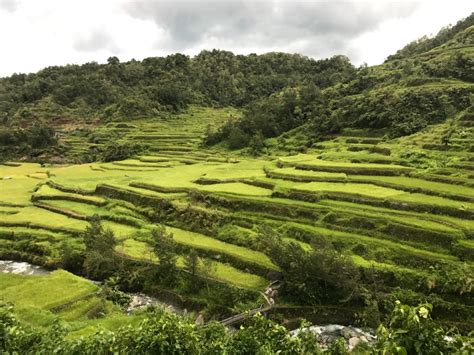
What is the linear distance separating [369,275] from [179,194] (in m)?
19.0

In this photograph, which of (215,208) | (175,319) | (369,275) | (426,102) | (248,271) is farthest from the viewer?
(426,102)

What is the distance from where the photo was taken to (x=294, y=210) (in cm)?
2845

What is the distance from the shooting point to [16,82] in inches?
4751

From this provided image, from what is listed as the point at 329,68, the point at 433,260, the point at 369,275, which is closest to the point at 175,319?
the point at 369,275

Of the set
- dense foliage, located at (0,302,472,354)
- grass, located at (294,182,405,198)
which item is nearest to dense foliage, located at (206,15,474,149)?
grass, located at (294,182,405,198)

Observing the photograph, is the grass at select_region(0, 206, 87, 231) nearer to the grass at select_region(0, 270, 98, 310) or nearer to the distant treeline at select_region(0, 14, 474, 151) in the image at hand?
the grass at select_region(0, 270, 98, 310)

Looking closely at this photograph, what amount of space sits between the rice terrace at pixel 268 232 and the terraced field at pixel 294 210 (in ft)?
0.40

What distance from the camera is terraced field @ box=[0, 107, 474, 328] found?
2209 centimetres

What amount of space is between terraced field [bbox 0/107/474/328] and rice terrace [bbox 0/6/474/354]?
0.12 m

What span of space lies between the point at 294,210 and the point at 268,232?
5610 millimetres

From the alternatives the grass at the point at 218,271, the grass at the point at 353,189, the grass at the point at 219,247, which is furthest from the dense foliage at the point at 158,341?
the grass at the point at 353,189

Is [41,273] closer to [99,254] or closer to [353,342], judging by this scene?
[99,254]

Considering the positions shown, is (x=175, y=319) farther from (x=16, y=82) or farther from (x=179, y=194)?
(x=16, y=82)

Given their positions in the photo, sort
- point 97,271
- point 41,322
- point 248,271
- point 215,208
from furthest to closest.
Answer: point 215,208 → point 97,271 → point 248,271 → point 41,322
